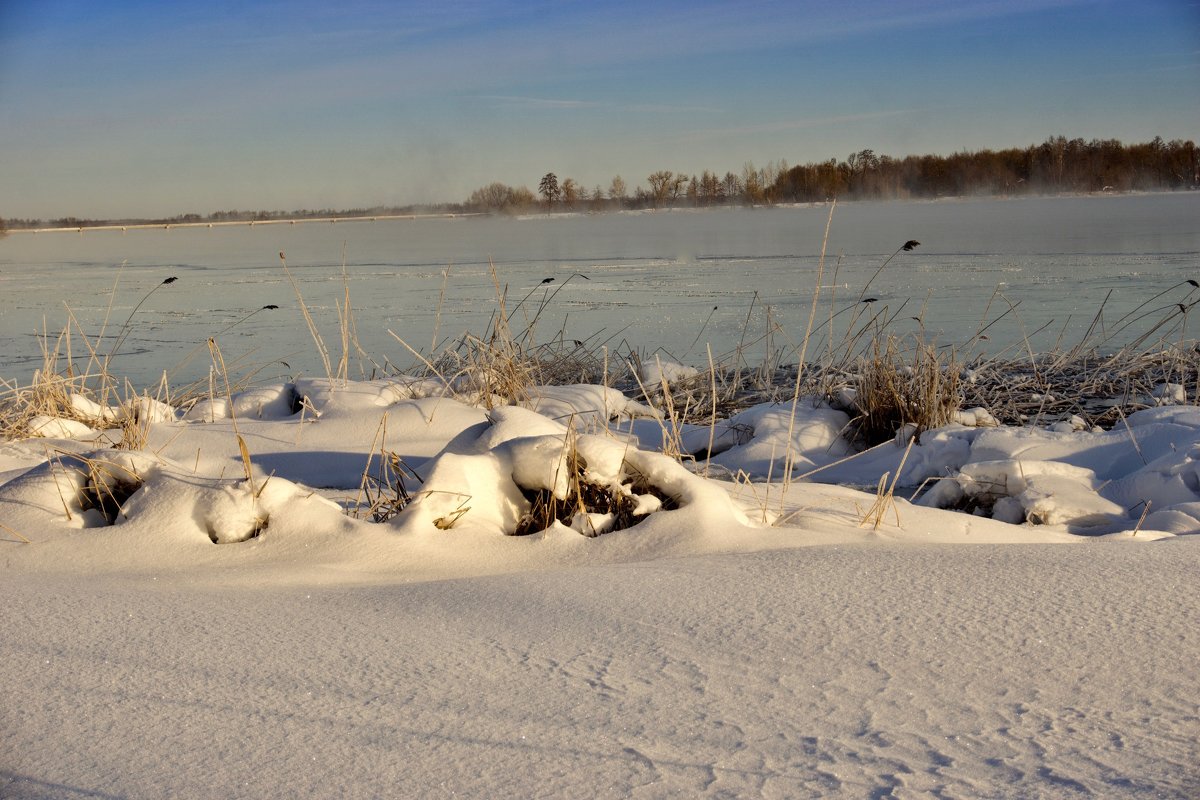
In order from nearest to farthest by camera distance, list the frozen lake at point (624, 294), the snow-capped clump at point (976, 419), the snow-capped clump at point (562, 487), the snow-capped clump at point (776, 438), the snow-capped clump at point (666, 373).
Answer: the snow-capped clump at point (562, 487)
the snow-capped clump at point (776, 438)
the snow-capped clump at point (976, 419)
the snow-capped clump at point (666, 373)
the frozen lake at point (624, 294)

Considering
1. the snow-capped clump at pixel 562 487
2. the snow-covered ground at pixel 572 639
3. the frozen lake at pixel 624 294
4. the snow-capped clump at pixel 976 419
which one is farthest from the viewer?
the frozen lake at pixel 624 294

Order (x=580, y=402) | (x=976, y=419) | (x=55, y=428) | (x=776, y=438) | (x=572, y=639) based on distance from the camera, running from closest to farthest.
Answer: (x=572, y=639)
(x=776, y=438)
(x=55, y=428)
(x=976, y=419)
(x=580, y=402)

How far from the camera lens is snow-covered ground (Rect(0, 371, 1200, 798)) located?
3.82ft

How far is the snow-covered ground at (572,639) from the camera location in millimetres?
1165

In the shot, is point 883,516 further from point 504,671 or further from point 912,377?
point 912,377

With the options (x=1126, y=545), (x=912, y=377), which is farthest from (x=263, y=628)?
(x=912, y=377)

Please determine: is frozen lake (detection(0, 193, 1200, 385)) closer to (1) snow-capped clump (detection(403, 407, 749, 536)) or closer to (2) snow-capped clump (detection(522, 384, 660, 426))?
(2) snow-capped clump (detection(522, 384, 660, 426))

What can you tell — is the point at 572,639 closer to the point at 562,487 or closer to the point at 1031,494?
the point at 562,487

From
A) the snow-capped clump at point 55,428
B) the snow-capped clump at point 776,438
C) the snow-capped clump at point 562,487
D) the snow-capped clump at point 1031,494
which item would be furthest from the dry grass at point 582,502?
the snow-capped clump at point 55,428

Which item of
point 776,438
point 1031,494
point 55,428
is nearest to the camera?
point 1031,494

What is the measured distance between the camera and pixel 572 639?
1.58 metres

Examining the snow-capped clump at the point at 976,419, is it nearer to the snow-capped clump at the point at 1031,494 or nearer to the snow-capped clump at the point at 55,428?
the snow-capped clump at the point at 1031,494

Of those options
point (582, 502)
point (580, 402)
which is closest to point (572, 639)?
point (582, 502)

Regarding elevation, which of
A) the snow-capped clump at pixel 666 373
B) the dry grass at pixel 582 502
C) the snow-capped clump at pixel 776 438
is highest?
the dry grass at pixel 582 502
